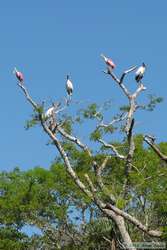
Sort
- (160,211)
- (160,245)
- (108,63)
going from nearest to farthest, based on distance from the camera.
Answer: (160,245), (108,63), (160,211)

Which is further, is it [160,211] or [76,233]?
[76,233]

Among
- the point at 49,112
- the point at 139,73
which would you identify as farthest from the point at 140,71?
the point at 49,112

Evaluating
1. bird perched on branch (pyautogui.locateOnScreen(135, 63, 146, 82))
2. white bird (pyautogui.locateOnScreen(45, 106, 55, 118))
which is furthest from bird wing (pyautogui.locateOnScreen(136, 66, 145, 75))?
white bird (pyautogui.locateOnScreen(45, 106, 55, 118))

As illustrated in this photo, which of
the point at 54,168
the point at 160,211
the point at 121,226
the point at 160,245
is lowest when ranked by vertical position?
the point at 160,245

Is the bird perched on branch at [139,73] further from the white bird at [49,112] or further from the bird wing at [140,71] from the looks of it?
the white bird at [49,112]

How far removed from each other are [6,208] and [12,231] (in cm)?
89

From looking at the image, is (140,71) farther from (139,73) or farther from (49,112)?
(49,112)

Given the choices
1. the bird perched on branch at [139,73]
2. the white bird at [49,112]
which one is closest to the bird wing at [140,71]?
the bird perched on branch at [139,73]

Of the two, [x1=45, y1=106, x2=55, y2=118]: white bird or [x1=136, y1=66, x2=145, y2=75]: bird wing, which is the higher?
[x1=136, y1=66, x2=145, y2=75]: bird wing

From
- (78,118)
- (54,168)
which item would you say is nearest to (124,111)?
(78,118)

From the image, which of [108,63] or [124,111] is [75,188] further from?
[108,63]

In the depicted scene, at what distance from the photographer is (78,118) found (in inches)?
812

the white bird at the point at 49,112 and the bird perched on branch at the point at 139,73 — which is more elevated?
the bird perched on branch at the point at 139,73

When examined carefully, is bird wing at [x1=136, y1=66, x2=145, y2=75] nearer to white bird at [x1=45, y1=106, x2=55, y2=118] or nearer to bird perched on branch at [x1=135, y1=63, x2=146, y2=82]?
bird perched on branch at [x1=135, y1=63, x2=146, y2=82]
